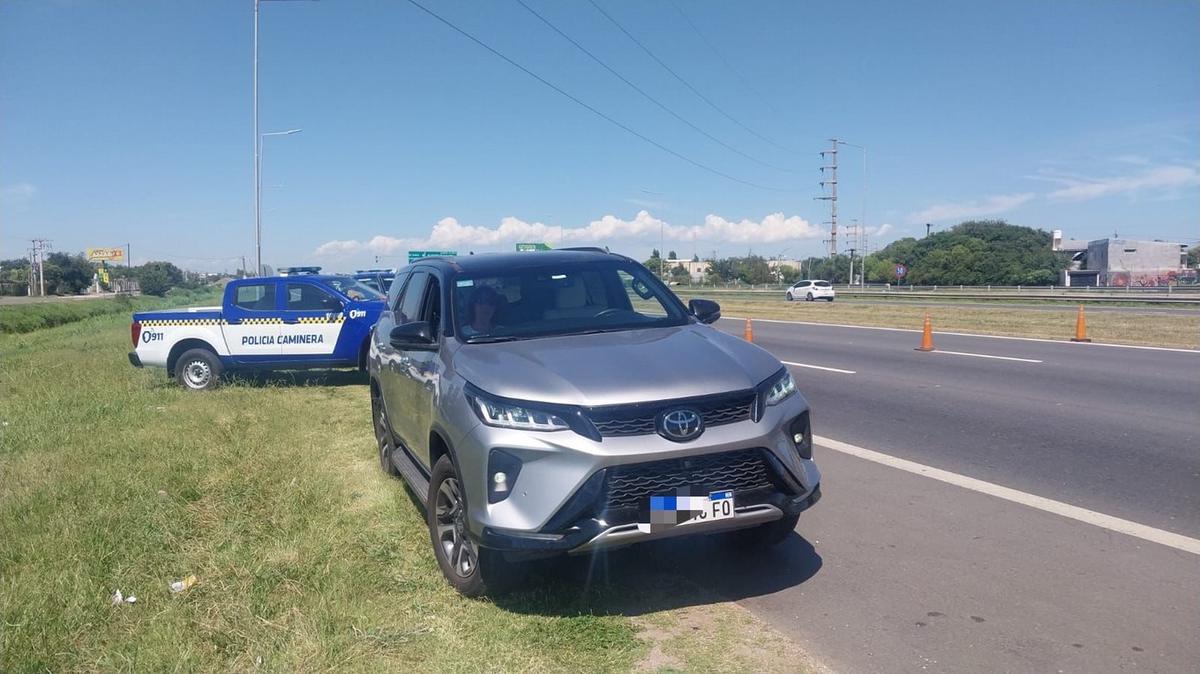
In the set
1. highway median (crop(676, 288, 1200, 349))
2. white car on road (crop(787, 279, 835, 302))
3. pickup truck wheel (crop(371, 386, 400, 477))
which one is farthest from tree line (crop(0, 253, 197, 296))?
pickup truck wheel (crop(371, 386, 400, 477))

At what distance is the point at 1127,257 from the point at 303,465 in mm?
92327

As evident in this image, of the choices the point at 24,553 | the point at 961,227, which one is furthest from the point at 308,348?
the point at 961,227

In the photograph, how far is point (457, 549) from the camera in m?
4.66

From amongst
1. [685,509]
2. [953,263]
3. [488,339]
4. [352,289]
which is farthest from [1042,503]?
[953,263]

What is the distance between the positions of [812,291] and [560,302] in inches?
1868

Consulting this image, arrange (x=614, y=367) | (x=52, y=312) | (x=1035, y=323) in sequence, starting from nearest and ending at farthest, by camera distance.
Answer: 1. (x=614, y=367)
2. (x=1035, y=323)
3. (x=52, y=312)

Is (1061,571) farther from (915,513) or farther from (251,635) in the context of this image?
(251,635)

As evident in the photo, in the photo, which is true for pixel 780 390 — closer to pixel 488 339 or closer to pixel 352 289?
pixel 488 339

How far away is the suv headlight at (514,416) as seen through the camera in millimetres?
4059

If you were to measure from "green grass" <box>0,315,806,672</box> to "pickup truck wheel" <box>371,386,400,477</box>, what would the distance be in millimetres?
120

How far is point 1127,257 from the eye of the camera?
8262 centimetres

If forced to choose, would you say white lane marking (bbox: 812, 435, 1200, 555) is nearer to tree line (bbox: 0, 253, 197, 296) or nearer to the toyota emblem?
the toyota emblem

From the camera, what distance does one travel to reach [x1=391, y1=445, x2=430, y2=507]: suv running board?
5.37m

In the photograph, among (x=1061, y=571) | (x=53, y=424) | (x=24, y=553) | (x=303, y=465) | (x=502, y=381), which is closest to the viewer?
(x=502, y=381)
